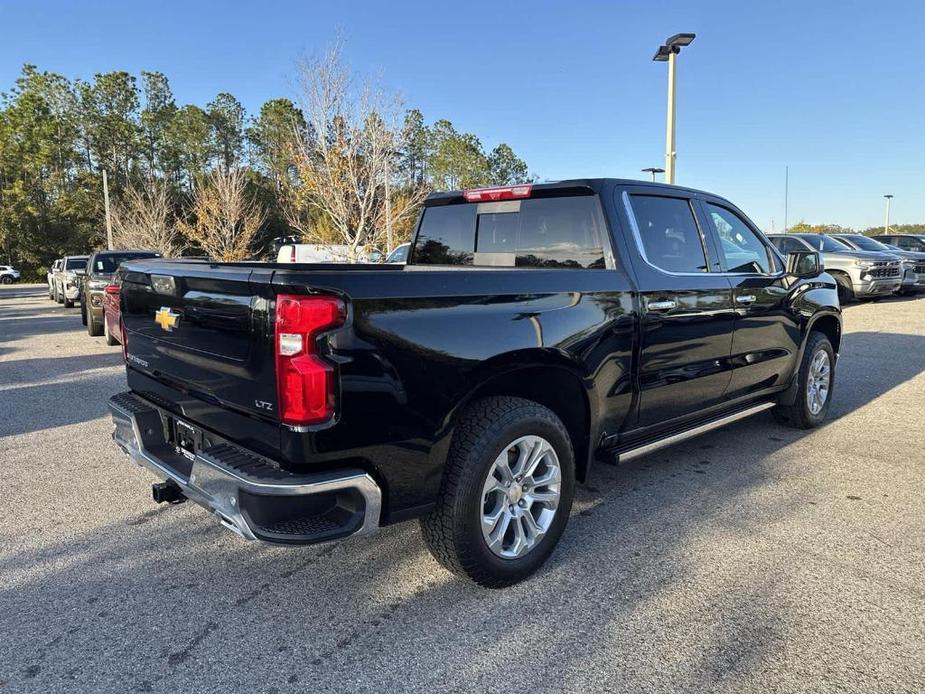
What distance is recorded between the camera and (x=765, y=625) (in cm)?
270

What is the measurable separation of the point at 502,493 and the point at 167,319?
1.78m

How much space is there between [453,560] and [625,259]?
1.88 meters

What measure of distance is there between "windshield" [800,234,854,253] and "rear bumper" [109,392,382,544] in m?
17.1

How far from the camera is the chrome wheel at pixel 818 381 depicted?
5.47m

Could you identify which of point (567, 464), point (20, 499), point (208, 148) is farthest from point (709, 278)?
point (208, 148)

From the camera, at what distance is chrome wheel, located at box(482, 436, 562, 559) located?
2.95 meters

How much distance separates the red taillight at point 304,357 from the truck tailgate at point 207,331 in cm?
7

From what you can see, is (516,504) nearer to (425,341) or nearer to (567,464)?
(567,464)

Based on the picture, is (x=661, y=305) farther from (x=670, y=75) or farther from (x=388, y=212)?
(x=388, y=212)

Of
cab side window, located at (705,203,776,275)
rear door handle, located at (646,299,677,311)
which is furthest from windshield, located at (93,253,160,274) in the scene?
rear door handle, located at (646,299,677,311)

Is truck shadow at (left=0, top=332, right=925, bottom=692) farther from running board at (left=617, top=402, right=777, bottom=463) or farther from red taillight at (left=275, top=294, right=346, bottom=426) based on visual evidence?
red taillight at (left=275, top=294, right=346, bottom=426)

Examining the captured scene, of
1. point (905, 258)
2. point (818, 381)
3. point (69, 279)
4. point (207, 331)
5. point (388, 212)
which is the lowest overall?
point (818, 381)

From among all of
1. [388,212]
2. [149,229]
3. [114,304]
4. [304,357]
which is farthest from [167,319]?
[149,229]

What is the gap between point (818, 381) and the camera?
564 centimetres
